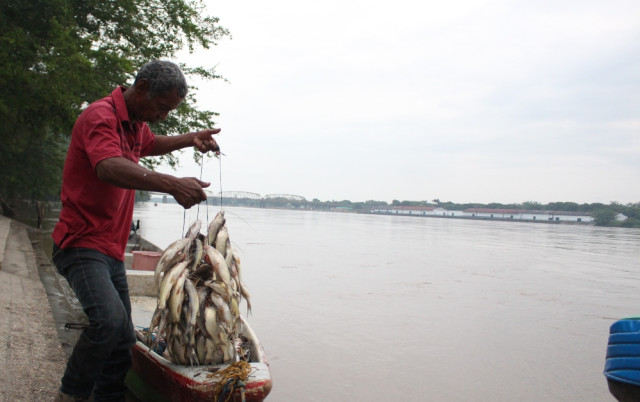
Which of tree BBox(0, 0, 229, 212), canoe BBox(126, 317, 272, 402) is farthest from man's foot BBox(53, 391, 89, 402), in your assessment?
tree BBox(0, 0, 229, 212)

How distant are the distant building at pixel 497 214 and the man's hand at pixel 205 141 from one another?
14833cm

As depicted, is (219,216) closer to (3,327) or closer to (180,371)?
(180,371)

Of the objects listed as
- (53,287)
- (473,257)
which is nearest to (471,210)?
(473,257)

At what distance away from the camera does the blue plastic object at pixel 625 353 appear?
3.00m

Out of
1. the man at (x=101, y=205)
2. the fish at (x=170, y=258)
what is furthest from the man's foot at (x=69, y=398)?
the fish at (x=170, y=258)

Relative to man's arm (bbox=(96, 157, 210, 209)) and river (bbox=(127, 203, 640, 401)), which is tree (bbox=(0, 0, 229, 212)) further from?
man's arm (bbox=(96, 157, 210, 209))

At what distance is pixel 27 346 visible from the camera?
513cm

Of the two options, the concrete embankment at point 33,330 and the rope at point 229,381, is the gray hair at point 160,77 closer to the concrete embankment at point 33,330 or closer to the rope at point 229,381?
the rope at point 229,381

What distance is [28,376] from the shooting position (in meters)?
4.39

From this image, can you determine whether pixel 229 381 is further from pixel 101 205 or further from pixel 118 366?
pixel 101 205

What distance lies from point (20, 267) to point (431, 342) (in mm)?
8065

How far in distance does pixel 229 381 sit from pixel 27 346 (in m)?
2.58

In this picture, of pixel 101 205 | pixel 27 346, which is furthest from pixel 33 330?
pixel 101 205

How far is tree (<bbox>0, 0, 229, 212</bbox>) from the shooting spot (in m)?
13.1
